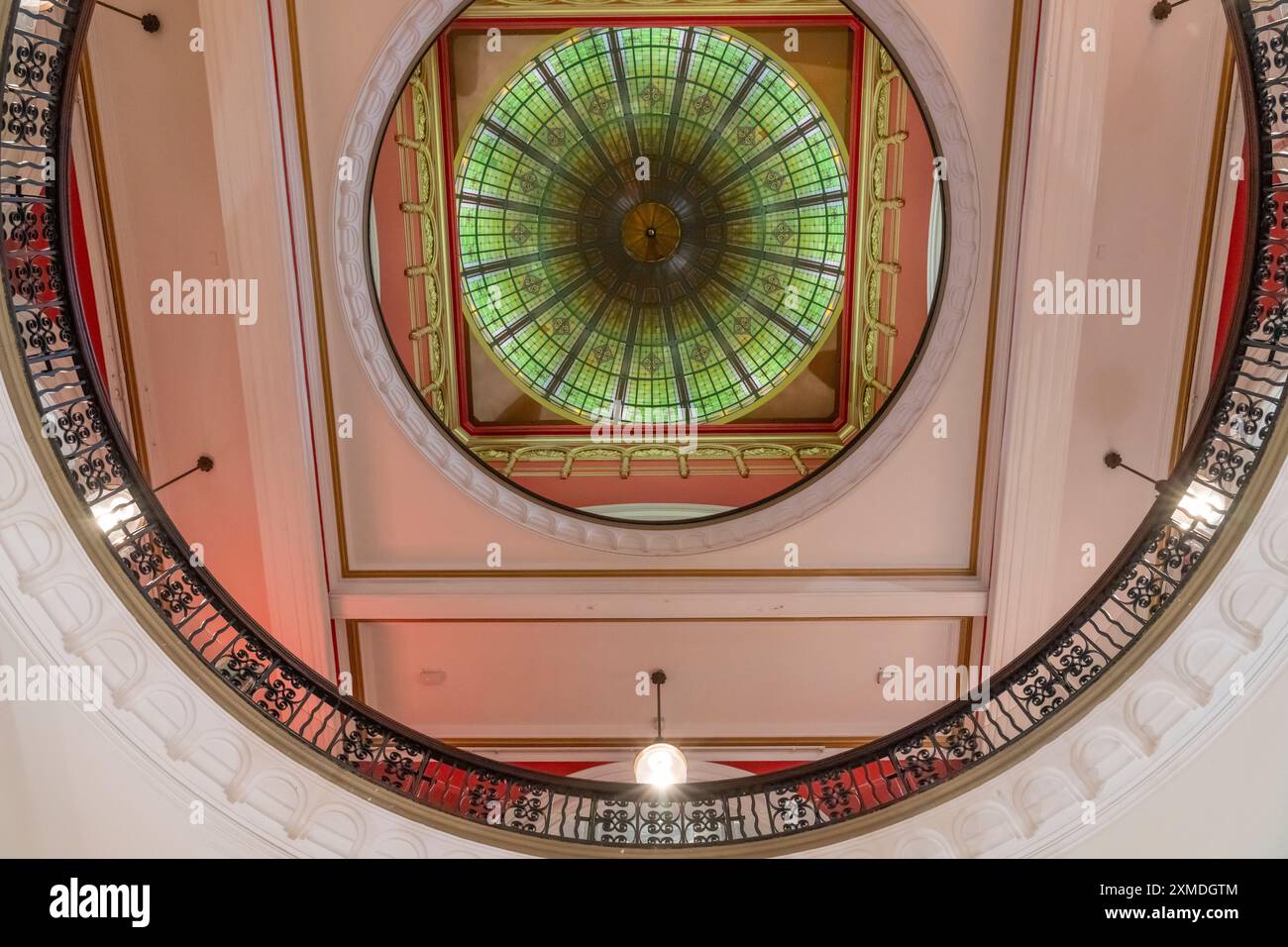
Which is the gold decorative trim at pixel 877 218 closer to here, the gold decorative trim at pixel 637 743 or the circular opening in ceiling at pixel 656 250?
the circular opening in ceiling at pixel 656 250

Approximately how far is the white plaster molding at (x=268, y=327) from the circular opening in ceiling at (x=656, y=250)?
5.15ft

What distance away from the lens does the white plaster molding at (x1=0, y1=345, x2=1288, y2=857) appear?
14.9 feet

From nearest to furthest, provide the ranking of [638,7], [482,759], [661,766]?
[482,759]
[661,766]
[638,7]

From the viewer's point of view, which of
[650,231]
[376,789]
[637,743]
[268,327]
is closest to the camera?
[376,789]

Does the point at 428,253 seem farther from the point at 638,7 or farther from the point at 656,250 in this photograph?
the point at 638,7

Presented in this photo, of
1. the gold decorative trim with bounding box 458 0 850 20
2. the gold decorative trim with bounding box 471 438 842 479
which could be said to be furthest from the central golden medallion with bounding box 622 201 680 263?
the gold decorative trim with bounding box 471 438 842 479

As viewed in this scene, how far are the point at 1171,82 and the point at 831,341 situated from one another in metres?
4.04

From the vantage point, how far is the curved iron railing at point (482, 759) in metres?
4.63

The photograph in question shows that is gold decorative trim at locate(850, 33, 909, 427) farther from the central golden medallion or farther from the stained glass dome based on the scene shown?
the central golden medallion

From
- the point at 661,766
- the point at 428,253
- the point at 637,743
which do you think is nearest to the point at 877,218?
the point at 428,253

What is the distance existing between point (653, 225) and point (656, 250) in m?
0.28

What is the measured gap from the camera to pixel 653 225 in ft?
Result: 32.6

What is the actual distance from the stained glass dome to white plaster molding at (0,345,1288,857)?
18.5 ft

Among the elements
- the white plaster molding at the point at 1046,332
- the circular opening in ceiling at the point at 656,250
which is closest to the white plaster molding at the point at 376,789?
the white plaster molding at the point at 1046,332
